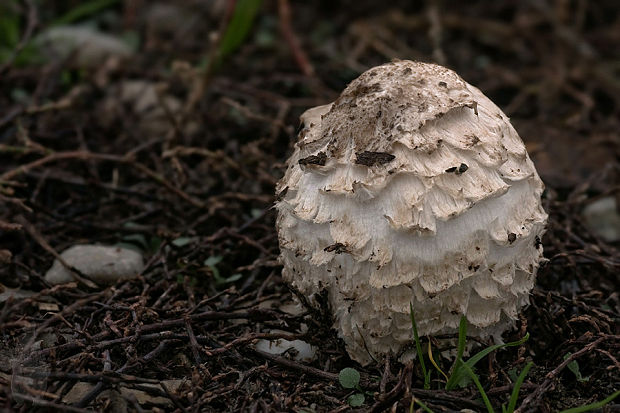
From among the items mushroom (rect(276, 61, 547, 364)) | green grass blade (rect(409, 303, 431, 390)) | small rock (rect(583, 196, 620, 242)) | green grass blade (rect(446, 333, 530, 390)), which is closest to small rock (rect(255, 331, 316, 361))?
mushroom (rect(276, 61, 547, 364))

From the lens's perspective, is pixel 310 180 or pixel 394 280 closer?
pixel 394 280

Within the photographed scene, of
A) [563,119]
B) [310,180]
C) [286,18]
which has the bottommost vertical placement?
[563,119]

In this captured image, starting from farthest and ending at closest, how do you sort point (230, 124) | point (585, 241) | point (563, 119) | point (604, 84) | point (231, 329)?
point (604, 84) < point (563, 119) < point (230, 124) < point (585, 241) < point (231, 329)

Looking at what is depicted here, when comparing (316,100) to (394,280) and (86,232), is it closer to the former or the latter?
(86,232)

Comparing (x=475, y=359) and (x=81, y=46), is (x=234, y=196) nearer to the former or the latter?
(x=475, y=359)

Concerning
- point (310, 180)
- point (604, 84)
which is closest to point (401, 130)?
point (310, 180)

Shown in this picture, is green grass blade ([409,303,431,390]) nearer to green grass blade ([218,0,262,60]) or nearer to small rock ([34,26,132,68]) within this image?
green grass blade ([218,0,262,60])
